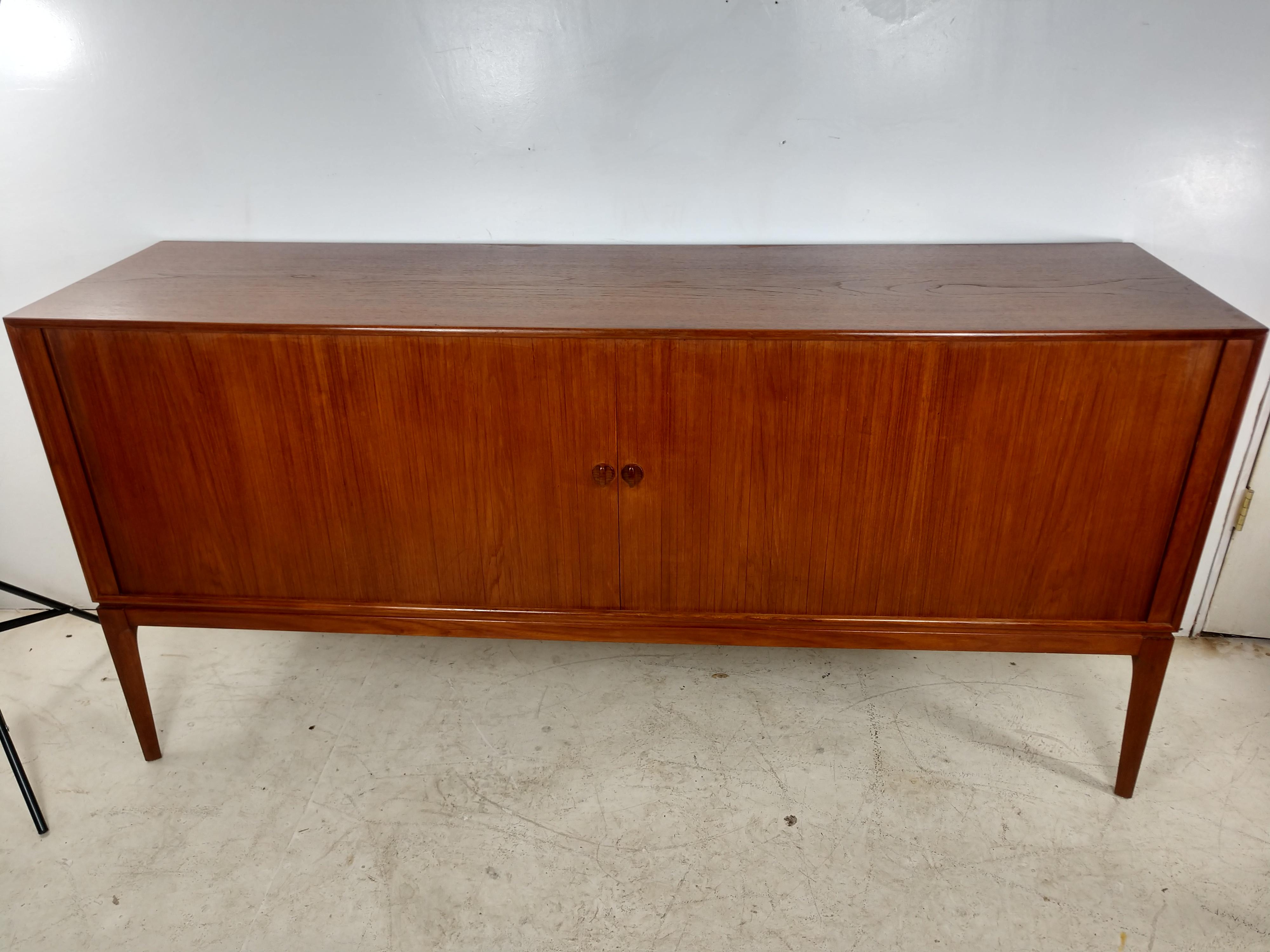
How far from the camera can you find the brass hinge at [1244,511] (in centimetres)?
190

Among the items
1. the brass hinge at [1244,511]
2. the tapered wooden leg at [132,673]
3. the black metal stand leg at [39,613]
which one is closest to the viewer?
the tapered wooden leg at [132,673]

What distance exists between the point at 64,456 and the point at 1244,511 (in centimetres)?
228

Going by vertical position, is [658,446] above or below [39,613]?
above

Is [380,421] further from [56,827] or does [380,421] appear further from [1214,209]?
[1214,209]

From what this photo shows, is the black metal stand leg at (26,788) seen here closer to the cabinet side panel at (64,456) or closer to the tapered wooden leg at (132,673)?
the tapered wooden leg at (132,673)

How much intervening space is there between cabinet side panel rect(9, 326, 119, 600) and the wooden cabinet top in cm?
6

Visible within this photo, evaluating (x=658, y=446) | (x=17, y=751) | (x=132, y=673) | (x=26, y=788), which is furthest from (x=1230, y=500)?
(x=17, y=751)

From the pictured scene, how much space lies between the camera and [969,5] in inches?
62.2

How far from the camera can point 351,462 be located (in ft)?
4.83

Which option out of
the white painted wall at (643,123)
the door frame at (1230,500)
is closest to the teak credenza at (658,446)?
the white painted wall at (643,123)

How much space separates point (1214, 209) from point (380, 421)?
156cm

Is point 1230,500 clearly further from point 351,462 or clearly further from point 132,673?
point 132,673

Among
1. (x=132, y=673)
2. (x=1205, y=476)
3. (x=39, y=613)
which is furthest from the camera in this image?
(x=39, y=613)

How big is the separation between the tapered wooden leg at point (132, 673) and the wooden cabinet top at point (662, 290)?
572mm
